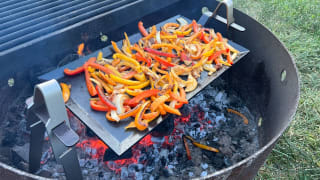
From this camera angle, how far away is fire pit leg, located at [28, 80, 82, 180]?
6.28 ft

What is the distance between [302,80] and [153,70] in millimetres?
3333

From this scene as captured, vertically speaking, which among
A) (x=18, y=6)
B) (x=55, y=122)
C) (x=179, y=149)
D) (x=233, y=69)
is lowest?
(x=179, y=149)

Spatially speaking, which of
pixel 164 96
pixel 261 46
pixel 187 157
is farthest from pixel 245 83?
pixel 164 96

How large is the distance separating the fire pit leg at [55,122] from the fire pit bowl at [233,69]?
34cm

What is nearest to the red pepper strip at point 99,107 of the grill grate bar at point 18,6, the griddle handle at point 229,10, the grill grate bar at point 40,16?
the grill grate bar at point 40,16

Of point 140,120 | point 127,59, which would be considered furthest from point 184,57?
point 140,120

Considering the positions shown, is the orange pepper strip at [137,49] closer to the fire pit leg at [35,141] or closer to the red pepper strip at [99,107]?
the red pepper strip at [99,107]

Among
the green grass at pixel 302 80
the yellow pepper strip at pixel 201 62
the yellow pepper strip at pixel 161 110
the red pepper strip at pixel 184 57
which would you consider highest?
the red pepper strip at pixel 184 57

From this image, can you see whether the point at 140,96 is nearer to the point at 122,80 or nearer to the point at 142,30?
the point at 122,80

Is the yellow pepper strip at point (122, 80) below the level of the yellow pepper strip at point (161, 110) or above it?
above

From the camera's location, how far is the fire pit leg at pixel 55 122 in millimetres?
1914

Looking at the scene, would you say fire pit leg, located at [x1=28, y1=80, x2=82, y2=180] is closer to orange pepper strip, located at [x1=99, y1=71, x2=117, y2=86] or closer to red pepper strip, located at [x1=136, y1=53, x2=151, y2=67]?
orange pepper strip, located at [x1=99, y1=71, x2=117, y2=86]

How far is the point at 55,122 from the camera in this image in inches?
79.4

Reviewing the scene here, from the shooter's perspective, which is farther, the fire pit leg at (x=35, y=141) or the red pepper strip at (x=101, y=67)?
the red pepper strip at (x=101, y=67)
